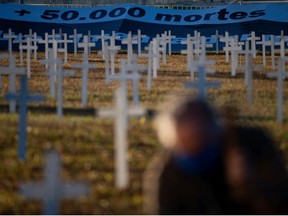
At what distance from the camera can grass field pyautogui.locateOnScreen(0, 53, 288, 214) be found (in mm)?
7423

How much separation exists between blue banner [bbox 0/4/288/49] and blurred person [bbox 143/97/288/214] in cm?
2903

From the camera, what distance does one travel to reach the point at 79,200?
749cm

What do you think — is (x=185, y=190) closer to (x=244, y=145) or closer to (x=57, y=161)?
(x=244, y=145)

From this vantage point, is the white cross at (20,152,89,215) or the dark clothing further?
the white cross at (20,152,89,215)

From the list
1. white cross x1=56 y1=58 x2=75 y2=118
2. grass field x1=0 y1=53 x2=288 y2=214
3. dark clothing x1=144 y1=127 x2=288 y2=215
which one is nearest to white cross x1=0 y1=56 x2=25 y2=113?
grass field x1=0 y1=53 x2=288 y2=214

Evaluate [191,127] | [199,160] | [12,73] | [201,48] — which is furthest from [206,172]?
[201,48]

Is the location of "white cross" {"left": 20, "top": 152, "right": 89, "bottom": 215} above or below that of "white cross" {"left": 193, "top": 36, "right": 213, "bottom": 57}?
below

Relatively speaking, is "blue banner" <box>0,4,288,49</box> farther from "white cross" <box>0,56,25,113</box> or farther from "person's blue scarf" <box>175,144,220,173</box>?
"person's blue scarf" <box>175,144,220,173</box>

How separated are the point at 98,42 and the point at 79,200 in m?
27.4

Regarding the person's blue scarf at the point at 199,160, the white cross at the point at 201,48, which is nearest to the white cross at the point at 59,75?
the white cross at the point at 201,48

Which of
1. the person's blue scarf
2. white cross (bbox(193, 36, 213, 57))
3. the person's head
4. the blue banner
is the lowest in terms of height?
the person's blue scarf

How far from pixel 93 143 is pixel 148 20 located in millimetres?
25662

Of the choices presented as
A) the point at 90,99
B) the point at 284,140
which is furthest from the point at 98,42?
the point at 284,140

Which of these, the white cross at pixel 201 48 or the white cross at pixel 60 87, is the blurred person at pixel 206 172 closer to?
the white cross at pixel 60 87
